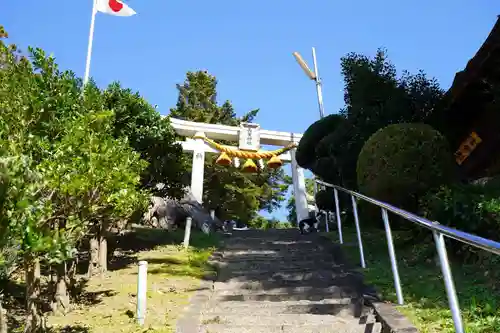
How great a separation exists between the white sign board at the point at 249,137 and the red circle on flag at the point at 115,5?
6.42 meters

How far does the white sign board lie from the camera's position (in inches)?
666

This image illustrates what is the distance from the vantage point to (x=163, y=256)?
28.0 feet

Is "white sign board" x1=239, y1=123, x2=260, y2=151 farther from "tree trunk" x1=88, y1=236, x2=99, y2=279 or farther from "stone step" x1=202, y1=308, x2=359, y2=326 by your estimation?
"stone step" x1=202, y1=308, x2=359, y2=326

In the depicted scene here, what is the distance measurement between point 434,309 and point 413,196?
2.71 metres

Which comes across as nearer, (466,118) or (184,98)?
(466,118)

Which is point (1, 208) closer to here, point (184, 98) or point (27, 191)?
point (27, 191)

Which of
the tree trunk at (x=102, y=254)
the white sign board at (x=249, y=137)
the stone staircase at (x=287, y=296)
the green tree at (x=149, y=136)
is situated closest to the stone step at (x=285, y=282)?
the stone staircase at (x=287, y=296)

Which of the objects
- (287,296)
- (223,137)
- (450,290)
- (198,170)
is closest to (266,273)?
(287,296)

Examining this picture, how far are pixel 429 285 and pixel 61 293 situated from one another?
14.3ft

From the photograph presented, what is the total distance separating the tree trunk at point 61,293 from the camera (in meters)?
5.25

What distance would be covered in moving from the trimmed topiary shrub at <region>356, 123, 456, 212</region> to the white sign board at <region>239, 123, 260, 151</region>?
32.9 ft

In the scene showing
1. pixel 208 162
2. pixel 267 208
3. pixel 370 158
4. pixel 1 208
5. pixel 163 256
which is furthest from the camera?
pixel 267 208

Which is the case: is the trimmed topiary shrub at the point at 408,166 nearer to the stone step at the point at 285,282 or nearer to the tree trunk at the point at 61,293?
the stone step at the point at 285,282

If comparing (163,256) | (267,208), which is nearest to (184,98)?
(267,208)
